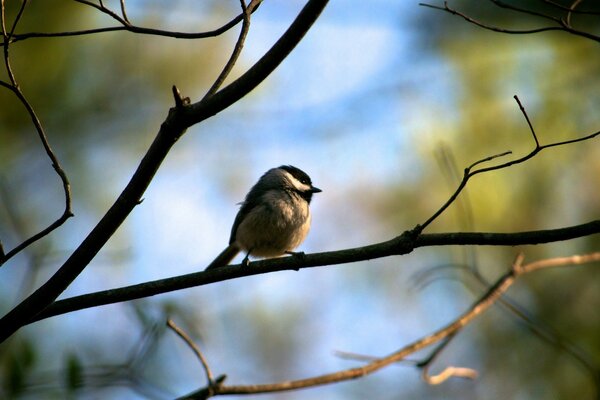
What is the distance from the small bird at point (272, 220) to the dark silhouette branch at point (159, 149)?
231cm

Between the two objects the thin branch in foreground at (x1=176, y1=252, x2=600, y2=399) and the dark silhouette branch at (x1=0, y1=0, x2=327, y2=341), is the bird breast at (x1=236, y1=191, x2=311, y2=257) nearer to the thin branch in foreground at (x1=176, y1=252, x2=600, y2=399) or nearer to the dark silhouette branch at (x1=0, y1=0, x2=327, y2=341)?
the thin branch in foreground at (x1=176, y1=252, x2=600, y2=399)

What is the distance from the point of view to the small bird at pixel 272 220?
16.5 ft

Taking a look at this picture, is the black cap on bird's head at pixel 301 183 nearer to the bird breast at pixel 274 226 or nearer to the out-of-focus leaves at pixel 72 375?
the bird breast at pixel 274 226

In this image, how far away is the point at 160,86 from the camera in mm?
9422

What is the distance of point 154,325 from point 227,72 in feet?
5.55

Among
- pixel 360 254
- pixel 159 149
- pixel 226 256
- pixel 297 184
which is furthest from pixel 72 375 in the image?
pixel 297 184

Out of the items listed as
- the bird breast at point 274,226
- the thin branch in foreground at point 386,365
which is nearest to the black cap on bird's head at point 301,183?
the bird breast at point 274,226

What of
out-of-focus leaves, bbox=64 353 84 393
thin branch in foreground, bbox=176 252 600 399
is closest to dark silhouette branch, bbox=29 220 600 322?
thin branch in foreground, bbox=176 252 600 399

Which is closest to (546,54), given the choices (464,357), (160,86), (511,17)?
(511,17)

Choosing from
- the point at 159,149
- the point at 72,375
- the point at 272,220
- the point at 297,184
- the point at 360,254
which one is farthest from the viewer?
the point at 297,184

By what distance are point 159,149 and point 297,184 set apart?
3028 millimetres

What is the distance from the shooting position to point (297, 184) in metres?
5.60

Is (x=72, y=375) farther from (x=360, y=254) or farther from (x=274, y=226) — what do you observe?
(x=274, y=226)

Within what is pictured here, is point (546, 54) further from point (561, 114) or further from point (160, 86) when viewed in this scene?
point (160, 86)
